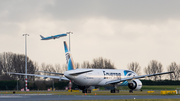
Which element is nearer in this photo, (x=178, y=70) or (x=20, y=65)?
(x=20, y=65)

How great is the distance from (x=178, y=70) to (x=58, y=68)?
183ft

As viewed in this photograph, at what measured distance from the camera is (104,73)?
57.3m

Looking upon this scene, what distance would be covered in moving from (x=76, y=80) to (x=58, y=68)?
9102 cm

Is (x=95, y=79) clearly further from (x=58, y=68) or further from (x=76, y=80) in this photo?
(x=58, y=68)

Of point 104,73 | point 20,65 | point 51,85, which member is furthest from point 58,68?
Answer: point 104,73

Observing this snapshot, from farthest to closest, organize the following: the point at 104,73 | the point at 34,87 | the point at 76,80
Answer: the point at 34,87 → the point at 104,73 → the point at 76,80

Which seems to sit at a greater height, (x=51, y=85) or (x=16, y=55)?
(x=16, y=55)

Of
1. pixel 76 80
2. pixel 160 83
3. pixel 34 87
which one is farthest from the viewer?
pixel 160 83

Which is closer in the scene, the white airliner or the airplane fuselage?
the white airliner

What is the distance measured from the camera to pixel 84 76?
5281 centimetres

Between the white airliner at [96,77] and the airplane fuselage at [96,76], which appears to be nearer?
the white airliner at [96,77]

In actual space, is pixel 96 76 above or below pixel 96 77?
above

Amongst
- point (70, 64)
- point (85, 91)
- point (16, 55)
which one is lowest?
point (85, 91)

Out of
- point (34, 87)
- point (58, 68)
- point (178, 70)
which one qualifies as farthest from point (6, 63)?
point (178, 70)
